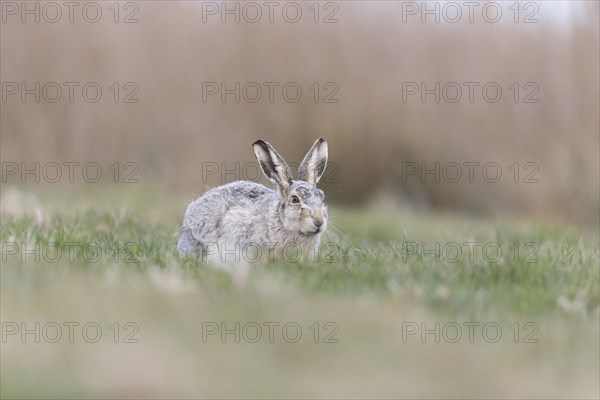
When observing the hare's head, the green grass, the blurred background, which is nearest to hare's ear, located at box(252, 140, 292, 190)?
the hare's head

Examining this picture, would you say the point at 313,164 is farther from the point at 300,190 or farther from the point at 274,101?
the point at 274,101

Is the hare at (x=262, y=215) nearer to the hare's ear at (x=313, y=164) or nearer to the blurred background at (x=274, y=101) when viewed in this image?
the hare's ear at (x=313, y=164)

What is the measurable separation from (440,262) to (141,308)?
2210mm

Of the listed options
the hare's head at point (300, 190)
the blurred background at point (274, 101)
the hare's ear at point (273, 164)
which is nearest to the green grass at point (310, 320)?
the hare's head at point (300, 190)

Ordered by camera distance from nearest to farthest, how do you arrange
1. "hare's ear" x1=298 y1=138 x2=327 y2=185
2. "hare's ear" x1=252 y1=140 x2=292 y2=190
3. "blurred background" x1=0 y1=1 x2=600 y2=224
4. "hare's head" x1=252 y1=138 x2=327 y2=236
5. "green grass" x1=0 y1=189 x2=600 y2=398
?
"green grass" x1=0 y1=189 x2=600 y2=398, "hare's head" x1=252 y1=138 x2=327 y2=236, "hare's ear" x1=252 y1=140 x2=292 y2=190, "hare's ear" x1=298 y1=138 x2=327 y2=185, "blurred background" x1=0 y1=1 x2=600 y2=224

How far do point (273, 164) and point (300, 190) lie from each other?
0.30 m

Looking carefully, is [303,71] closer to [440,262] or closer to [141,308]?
[440,262]

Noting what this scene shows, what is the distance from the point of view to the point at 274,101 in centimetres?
1482

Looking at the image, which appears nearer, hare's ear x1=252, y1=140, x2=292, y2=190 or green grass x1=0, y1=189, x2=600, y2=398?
green grass x1=0, y1=189, x2=600, y2=398

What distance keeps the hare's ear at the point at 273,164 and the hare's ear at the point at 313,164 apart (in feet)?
0.69

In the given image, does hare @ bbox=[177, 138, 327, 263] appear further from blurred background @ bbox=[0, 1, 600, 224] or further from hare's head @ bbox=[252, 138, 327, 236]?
blurred background @ bbox=[0, 1, 600, 224]

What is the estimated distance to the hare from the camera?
6266 mm

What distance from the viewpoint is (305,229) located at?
6223 millimetres

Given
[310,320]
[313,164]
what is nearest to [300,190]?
[313,164]
